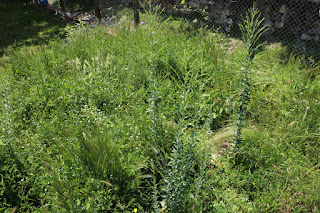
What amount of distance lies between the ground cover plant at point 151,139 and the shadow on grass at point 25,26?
11.7ft

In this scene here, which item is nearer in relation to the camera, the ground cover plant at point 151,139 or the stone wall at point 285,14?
the ground cover plant at point 151,139

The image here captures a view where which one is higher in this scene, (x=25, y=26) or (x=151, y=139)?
(x=25, y=26)

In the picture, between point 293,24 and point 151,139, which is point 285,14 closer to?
point 293,24

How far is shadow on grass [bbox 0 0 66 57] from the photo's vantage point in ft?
24.2

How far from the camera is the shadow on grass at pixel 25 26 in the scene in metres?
7.37

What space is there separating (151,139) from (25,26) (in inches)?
317

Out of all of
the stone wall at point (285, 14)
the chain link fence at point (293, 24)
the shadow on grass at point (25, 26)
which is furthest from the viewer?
the shadow on grass at point (25, 26)

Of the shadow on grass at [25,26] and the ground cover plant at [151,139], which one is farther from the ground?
the shadow on grass at [25,26]

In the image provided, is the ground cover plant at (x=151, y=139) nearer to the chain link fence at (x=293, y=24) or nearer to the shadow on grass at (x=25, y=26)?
the chain link fence at (x=293, y=24)

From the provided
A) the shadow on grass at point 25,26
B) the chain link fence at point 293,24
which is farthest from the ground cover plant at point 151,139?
the shadow on grass at point 25,26

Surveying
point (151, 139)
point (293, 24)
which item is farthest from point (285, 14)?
point (151, 139)

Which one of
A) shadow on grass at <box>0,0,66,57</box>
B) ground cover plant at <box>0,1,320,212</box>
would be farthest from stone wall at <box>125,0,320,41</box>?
shadow on grass at <box>0,0,66,57</box>

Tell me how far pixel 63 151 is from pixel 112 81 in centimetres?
157

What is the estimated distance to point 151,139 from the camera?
2.67 meters
